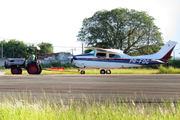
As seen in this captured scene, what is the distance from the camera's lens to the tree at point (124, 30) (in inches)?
1898

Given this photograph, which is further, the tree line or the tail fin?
the tree line

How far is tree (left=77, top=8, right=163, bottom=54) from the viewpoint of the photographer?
4822 cm

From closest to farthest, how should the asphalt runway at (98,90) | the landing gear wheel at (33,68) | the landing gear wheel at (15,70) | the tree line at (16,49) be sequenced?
the asphalt runway at (98,90) → the landing gear wheel at (33,68) → the landing gear wheel at (15,70) → the tree line at (16,49)

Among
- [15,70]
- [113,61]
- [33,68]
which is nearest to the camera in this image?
[33,68]

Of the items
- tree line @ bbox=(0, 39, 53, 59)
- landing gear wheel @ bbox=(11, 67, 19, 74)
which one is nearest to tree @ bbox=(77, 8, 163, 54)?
landing gear wheel @ bbox=(11, 67, 19, 74)

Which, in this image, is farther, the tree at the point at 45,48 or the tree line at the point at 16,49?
the tree at the point at 45,48

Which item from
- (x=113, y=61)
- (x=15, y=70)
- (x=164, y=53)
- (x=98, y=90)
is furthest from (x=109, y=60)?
(x=98, y=90)

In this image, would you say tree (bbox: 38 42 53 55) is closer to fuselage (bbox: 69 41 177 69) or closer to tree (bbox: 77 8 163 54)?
tree (bbox: 77 8 163 54)

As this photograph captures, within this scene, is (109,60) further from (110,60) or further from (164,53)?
(164,53)

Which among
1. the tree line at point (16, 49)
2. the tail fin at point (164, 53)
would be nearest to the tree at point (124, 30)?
the tail fin at point (164, 53)

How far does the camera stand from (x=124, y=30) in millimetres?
48469

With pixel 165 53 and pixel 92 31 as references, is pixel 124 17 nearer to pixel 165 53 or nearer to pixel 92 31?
pixel 92 31

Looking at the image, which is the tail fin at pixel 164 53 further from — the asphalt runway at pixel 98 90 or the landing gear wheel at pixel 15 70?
the landing gear wheel at pixel 15 70

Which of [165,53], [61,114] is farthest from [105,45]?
[61,114]
